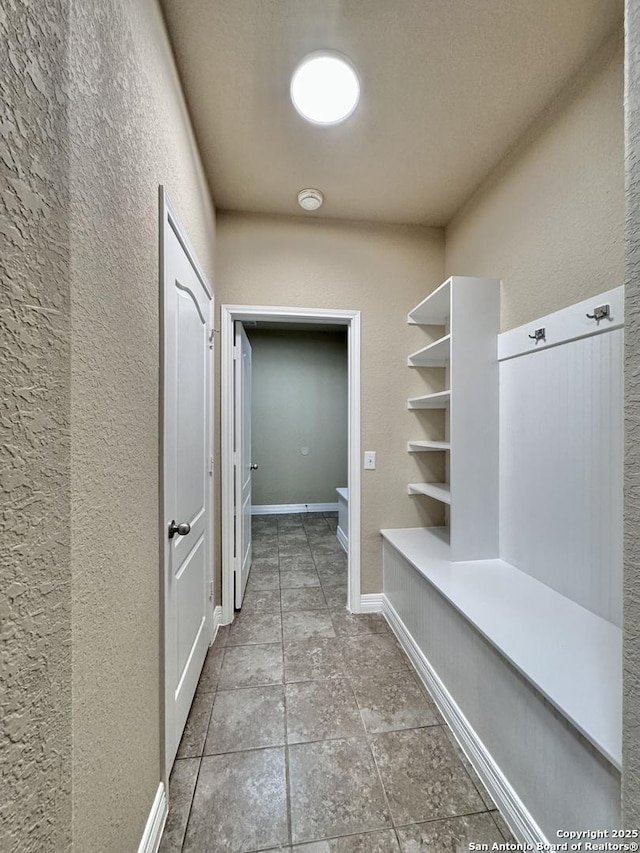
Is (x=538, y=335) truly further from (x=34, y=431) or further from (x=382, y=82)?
(x=34, y=431)

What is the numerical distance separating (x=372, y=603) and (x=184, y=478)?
5.24 feet

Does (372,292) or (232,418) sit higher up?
(372,292)

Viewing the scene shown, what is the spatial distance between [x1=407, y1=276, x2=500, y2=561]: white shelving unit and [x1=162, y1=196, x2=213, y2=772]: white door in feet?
4.28

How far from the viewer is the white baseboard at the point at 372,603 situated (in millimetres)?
2197

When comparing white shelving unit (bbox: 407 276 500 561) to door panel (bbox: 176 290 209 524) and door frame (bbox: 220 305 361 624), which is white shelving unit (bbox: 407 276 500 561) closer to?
door frame (bbox: 220 305 361 624)

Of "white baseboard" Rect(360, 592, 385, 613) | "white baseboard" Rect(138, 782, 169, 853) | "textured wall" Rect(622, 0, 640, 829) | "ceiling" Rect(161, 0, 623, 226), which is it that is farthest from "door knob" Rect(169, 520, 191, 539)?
"ceiling" Rect(161, 0, 623, 226)

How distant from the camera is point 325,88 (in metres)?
1.32

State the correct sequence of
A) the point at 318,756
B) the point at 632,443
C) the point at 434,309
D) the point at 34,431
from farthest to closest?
1. the point at 434,309
2. the point at 318,756
3. the point at 632,443
4. the point at 34,431

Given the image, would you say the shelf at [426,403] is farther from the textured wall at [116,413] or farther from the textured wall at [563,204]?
the textured wall at [116,413]

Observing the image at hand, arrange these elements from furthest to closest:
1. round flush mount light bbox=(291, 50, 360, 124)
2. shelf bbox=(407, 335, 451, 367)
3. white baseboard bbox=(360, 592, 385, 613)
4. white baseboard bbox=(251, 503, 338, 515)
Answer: white baseboard bbox=(251, 503, 338, 515)
white baseboard bbox=(360, 592, 385, 613)
shelf bbox=(407, 335, 451, 367)
round flush mount light bbox=(291, 50, 360, 124)

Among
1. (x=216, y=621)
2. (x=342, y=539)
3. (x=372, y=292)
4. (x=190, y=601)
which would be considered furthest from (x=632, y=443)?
(x=342, y=539)

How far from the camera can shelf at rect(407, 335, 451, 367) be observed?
1964 millimetres

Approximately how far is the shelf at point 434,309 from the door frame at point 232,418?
0.39m

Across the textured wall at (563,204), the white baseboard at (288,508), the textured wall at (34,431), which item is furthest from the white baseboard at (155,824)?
the white baseboard at (288,508)
